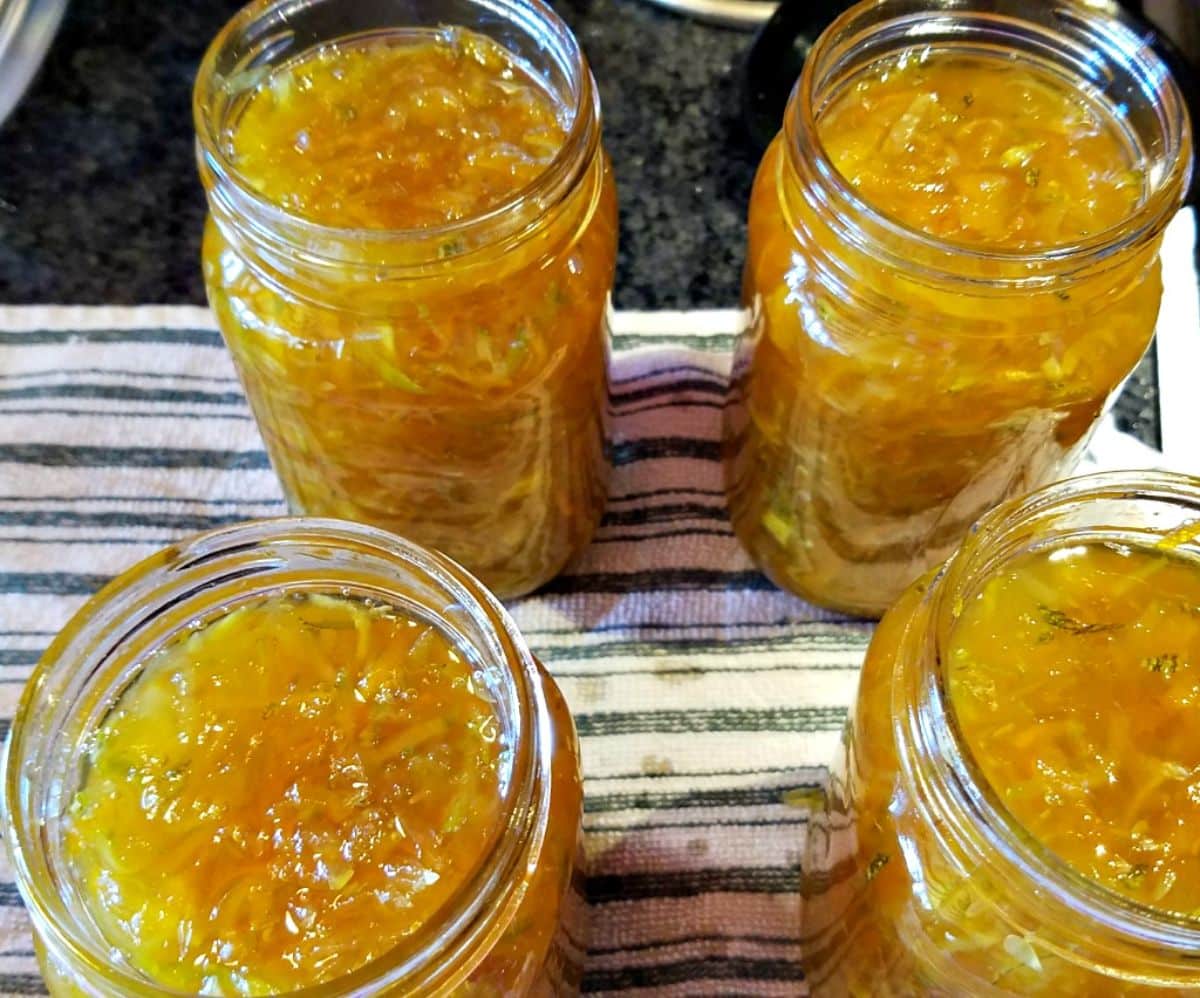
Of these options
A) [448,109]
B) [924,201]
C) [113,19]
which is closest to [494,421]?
[448,109]

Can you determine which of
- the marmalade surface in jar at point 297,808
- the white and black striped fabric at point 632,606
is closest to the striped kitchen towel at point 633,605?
the white and black striped fabric at point 632,606

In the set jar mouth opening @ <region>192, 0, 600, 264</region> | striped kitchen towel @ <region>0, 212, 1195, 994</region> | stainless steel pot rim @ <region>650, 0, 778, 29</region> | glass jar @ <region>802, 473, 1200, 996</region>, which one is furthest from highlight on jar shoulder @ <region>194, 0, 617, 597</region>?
stainless steel pot rim @ <region>650, 0, 778, 29</region>

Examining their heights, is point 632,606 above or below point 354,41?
A: below

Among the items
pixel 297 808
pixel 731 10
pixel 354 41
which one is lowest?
pixel 297 808

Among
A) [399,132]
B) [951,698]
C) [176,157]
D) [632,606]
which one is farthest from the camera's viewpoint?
[176,157]

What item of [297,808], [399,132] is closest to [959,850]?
[297,808]

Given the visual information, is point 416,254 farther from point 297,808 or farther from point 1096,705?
point 1096,705

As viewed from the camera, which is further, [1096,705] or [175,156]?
[175,156]

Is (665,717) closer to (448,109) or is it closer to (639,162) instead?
(448,109)
